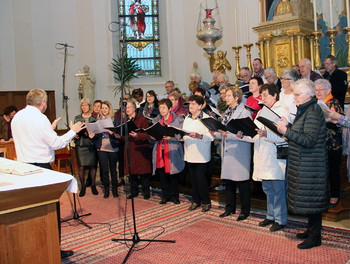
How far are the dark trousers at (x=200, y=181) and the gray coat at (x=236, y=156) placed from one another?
42 cm

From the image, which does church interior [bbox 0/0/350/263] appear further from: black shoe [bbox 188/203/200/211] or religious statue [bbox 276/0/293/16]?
black shoe [bbox 188/203/200/211]

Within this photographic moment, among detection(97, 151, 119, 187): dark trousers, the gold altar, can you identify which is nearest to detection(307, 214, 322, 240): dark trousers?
detection(97, 151, 119, 187): dark trousers

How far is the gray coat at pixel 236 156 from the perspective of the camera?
14.9 feet

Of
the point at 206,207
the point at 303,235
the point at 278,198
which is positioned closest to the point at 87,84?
the point at 206,207

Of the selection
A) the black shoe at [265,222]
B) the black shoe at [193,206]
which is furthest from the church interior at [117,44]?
the black shoe at [265,222]

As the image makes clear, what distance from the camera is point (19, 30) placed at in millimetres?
11625

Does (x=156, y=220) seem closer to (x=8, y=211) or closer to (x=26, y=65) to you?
(x=8, y=211)

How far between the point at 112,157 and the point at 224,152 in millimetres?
2232

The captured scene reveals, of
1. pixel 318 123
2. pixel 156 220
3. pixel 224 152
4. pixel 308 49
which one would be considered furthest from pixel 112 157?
pixel 308 49

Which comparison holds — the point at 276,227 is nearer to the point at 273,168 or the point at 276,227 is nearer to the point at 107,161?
the point at 273,168

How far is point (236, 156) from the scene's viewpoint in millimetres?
4617

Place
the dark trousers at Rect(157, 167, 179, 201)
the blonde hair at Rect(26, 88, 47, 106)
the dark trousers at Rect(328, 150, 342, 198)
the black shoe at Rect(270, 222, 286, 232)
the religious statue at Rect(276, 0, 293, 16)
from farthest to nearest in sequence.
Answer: the religious statue at Rect(276, 0, 293, 16) < the dark trousers at Rect(157, 167, 179, 201) < the dark trousers at Rect(328, 150, 342, 198) < the black shoe at Rect(270, 222, 286, 232) < the blonde hair at Rect(26, 88, 47, 106)

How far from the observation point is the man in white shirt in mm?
3559

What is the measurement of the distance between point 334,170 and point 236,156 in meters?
1.19
